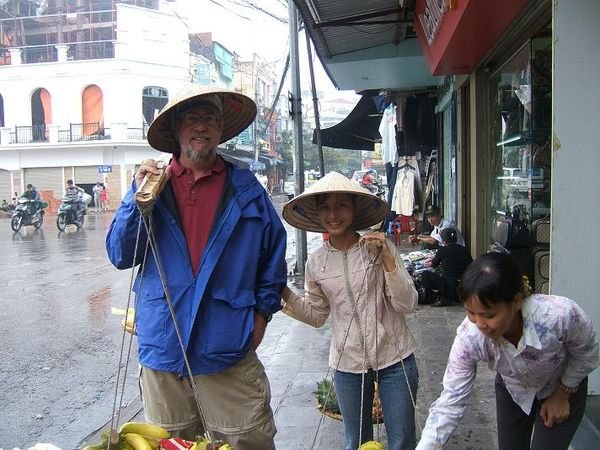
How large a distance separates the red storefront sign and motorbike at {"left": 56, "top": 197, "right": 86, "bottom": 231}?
15.0 metres

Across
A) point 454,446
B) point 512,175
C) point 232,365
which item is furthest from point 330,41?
point 232,365

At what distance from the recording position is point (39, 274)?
10078mm

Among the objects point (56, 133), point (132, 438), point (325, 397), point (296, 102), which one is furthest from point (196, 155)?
point (56, 133)

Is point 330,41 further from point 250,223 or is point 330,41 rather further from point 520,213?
point 250,223

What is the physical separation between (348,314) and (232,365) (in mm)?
565

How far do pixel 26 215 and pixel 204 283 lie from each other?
18.0 meters

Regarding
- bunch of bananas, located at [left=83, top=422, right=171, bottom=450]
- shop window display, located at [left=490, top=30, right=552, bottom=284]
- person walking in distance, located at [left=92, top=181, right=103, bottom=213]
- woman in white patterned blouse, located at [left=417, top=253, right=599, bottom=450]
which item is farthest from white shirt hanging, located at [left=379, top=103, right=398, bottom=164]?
person walking in distance, located at [left=92, top=181, right=103, bottom=213]

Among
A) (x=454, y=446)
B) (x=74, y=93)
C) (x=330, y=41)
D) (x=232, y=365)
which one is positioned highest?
(x=74, y=93)

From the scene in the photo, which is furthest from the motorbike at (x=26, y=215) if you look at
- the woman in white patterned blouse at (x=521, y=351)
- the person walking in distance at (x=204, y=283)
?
the woman in white patterned blouse at (x=521, y=351)

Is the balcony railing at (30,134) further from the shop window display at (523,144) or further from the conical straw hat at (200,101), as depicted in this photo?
the conical straw hat at (200,101)

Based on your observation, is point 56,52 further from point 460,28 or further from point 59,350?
point 460,28

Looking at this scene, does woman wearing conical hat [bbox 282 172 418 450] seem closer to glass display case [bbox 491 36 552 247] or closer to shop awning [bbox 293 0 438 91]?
glass display case [bbox 491 36 552 247]

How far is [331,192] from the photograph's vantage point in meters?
2.44

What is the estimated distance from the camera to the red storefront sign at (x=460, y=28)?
156 inches
